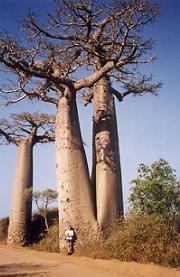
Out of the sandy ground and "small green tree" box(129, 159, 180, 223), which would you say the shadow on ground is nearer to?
the sandy ground

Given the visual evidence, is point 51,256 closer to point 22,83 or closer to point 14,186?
point 22,83

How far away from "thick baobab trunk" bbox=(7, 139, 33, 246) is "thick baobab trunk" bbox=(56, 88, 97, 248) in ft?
12.4

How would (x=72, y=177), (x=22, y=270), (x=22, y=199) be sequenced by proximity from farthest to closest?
(x=22, y=199) → (x=72, y=177) → (x=22, y=270)

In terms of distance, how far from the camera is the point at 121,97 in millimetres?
9836

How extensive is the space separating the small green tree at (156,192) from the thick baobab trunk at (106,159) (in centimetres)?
52

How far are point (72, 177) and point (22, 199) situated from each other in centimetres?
419

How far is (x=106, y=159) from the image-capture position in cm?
839

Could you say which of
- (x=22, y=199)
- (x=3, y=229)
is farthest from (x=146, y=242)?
(x=3, y=229)

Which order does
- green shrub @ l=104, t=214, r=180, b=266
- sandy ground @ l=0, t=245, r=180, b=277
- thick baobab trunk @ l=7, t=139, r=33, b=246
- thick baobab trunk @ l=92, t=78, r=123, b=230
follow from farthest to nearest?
thick baobab trunk @ l=7, t=139, r=33, b=246
thick baobab trunk @ l=92, t=78, r=123, b=230
green shrub @ l=104, t=214, r=180, b=266
sandy ground @ l=0, t=245, r=180, b=277

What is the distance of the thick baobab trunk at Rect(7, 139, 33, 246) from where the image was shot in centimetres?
1121

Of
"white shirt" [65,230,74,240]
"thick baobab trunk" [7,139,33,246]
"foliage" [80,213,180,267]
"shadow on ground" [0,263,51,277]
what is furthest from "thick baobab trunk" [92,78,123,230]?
"thick baobab trunk" [7,139,33,246]

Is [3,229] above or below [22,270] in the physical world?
above

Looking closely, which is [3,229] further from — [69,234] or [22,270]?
[22,270]

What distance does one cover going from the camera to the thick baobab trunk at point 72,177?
767 centimetres
